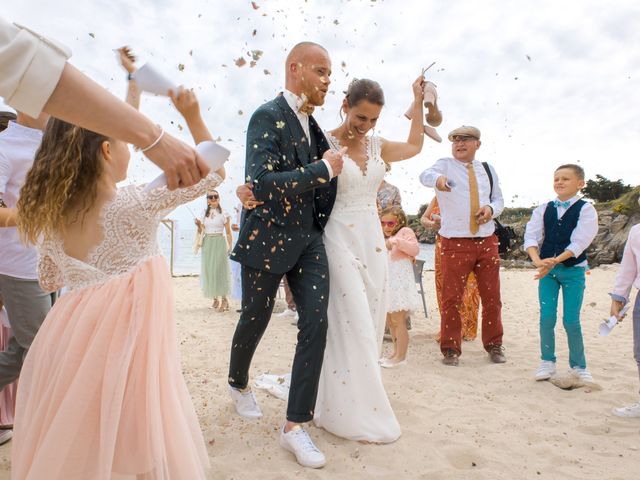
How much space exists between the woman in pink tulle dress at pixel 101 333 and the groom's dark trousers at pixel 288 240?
3.10ft

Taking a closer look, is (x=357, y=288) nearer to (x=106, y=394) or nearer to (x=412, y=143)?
(x=412, y=143)

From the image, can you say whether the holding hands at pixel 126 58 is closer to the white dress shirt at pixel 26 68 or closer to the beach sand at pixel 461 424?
the white dress shirt at pixel 26 68

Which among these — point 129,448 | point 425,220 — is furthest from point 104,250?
point 425,220

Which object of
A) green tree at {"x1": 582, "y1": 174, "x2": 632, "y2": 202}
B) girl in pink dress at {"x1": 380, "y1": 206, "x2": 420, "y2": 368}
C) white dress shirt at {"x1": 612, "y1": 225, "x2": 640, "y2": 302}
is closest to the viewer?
white dress shirt at {"x1": 612, "y1": 225, "x2": 640, "y2": 302}

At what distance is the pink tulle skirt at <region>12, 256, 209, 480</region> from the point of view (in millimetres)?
1640

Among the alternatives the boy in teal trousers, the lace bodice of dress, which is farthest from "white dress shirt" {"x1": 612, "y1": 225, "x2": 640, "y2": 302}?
the lace bodice of dress

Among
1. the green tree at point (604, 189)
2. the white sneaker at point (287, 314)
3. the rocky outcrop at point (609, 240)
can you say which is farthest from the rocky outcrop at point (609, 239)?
the white sneaker at point (287, 314)

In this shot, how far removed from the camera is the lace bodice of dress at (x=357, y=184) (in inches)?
130

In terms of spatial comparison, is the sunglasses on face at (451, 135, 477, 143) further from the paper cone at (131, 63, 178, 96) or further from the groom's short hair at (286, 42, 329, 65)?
the paper cone at (131, 63, 178, 96)

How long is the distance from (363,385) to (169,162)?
7.35 feet

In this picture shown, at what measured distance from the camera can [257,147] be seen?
2.83 metres

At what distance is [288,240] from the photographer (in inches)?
114

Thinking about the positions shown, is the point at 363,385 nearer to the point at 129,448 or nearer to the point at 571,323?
the point at 129,448

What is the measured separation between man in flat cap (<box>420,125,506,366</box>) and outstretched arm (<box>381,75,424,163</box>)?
143 centimetres
